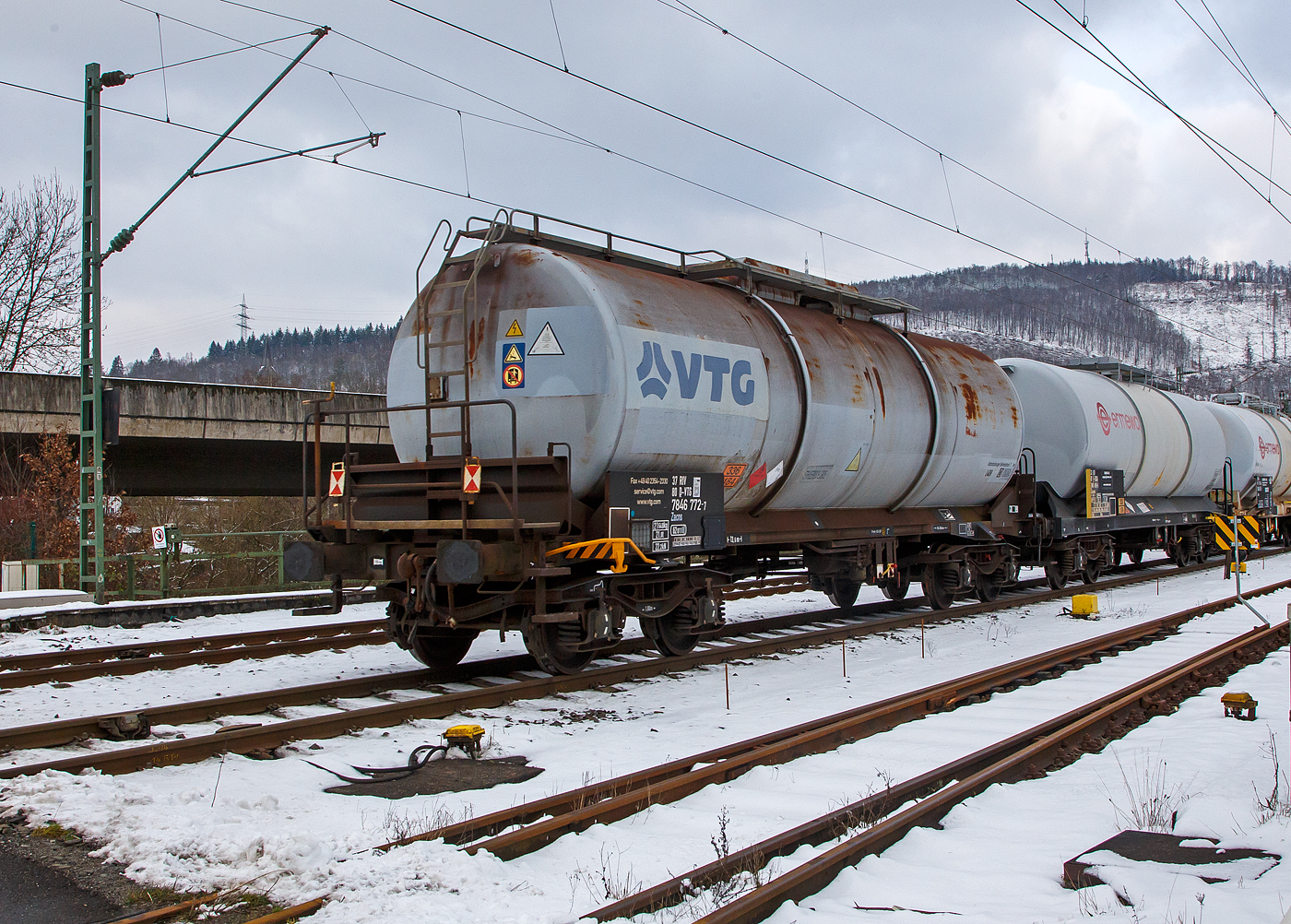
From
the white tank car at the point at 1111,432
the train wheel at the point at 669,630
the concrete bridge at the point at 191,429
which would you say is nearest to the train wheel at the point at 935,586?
the white tank car at the point at 1111,432

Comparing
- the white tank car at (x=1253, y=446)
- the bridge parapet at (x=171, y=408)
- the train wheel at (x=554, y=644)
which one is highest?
the bridge parapet at (x=171, y=408)

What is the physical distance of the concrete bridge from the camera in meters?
21.9

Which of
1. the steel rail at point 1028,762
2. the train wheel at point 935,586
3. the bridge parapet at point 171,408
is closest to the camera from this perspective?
the steel rail at point 1028,762

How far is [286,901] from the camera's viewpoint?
4.04 metres

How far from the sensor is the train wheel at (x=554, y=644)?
9.10m

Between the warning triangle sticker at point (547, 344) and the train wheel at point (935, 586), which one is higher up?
the warning triangle sticker at point (547, 344)

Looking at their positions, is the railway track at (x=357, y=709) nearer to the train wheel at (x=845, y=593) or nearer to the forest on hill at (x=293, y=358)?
the train wheel at (x=845, y=593)

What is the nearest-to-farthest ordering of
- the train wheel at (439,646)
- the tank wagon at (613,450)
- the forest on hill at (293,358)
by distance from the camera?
the tank wagon at (613,450), the train wheel at (439,646), the forest on hill at (293,358)

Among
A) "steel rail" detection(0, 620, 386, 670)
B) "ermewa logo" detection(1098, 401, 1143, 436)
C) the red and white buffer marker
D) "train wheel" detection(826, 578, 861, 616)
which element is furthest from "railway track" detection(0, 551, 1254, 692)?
"ermewa logo" detection(1098, 401, 1143, 436)

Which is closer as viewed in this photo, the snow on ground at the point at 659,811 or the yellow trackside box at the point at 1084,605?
the snow on ground at the point at 659,811

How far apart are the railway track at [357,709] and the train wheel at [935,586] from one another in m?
2.20

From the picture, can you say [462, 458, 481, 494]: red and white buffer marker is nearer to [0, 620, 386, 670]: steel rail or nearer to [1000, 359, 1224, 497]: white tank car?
[0, 620, 386, 670]: steel rail

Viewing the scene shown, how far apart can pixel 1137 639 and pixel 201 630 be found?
1192cm

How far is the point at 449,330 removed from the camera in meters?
9.50
